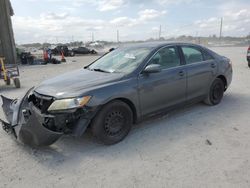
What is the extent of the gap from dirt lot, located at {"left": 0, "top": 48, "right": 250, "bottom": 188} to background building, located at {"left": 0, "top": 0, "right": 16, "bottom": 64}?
14.6m

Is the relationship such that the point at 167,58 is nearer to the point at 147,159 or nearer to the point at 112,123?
the point at 112,123

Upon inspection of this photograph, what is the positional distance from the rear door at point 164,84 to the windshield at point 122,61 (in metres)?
0.22

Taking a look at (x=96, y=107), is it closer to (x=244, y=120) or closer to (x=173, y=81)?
(x=173, y=81)

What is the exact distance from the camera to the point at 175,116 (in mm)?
4816

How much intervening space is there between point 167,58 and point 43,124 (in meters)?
2.51

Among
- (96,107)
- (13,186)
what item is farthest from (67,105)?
(13,186)

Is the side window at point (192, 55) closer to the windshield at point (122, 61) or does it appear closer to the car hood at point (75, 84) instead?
the windshield at point (122, 61)

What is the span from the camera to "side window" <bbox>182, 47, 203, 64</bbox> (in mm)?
4750

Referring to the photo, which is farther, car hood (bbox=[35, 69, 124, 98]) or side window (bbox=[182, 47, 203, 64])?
side window (bbox=[182, 47, 203, 64])

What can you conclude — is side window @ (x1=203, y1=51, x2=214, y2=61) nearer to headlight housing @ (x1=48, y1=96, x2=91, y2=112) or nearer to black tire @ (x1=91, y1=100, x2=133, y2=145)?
black tire @ (x1=91, y1=100, x2=133, y2=145)

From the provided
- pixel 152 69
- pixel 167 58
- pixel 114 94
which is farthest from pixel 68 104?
pixel 167 58

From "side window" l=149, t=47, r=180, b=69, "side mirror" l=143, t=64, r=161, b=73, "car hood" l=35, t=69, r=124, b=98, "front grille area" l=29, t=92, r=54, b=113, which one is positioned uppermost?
"side window" l=149, t=47, r=180, b=69

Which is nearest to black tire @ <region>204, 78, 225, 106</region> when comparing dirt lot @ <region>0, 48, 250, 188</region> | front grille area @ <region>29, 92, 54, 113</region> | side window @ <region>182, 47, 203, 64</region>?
side window @ <region>182, 47, 203, 64</region>

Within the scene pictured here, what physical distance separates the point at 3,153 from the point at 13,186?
93 centimetres
